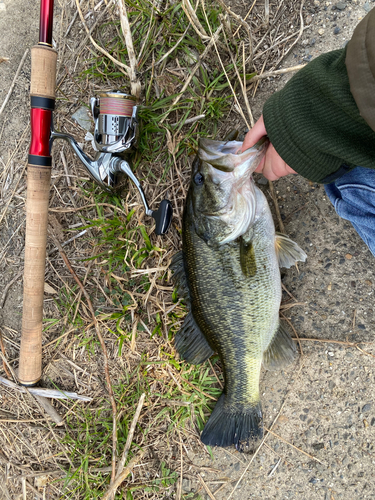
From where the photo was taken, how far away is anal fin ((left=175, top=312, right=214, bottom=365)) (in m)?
2.41

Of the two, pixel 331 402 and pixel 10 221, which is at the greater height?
pixel 10 221

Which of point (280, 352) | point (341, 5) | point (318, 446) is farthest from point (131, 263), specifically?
point (341, 5)

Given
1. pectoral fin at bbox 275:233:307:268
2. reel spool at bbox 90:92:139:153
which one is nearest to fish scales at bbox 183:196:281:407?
pectoral fin at bbox 275:233:307:268

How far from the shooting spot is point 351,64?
1.56 m

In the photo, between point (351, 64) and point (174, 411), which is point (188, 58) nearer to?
point (351, 64)

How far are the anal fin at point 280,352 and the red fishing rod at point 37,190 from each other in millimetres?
1684

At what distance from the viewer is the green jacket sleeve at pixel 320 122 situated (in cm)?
167

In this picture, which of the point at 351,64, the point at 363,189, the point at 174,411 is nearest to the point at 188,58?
the point at 351,64

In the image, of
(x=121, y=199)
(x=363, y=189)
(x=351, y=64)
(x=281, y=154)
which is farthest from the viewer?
(x=121, y=199)

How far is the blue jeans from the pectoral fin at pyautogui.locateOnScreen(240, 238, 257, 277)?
2.08ft

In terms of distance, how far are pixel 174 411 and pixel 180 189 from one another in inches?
66.3

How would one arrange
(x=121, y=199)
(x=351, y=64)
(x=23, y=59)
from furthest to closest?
(x=23, y=59), (x=121, y=199), (x=351, y=64)

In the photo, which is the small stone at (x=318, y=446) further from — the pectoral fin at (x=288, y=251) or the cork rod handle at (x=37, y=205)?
the cork rod handle at (x=37, y=205)

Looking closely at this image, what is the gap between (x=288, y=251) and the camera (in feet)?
7.55
